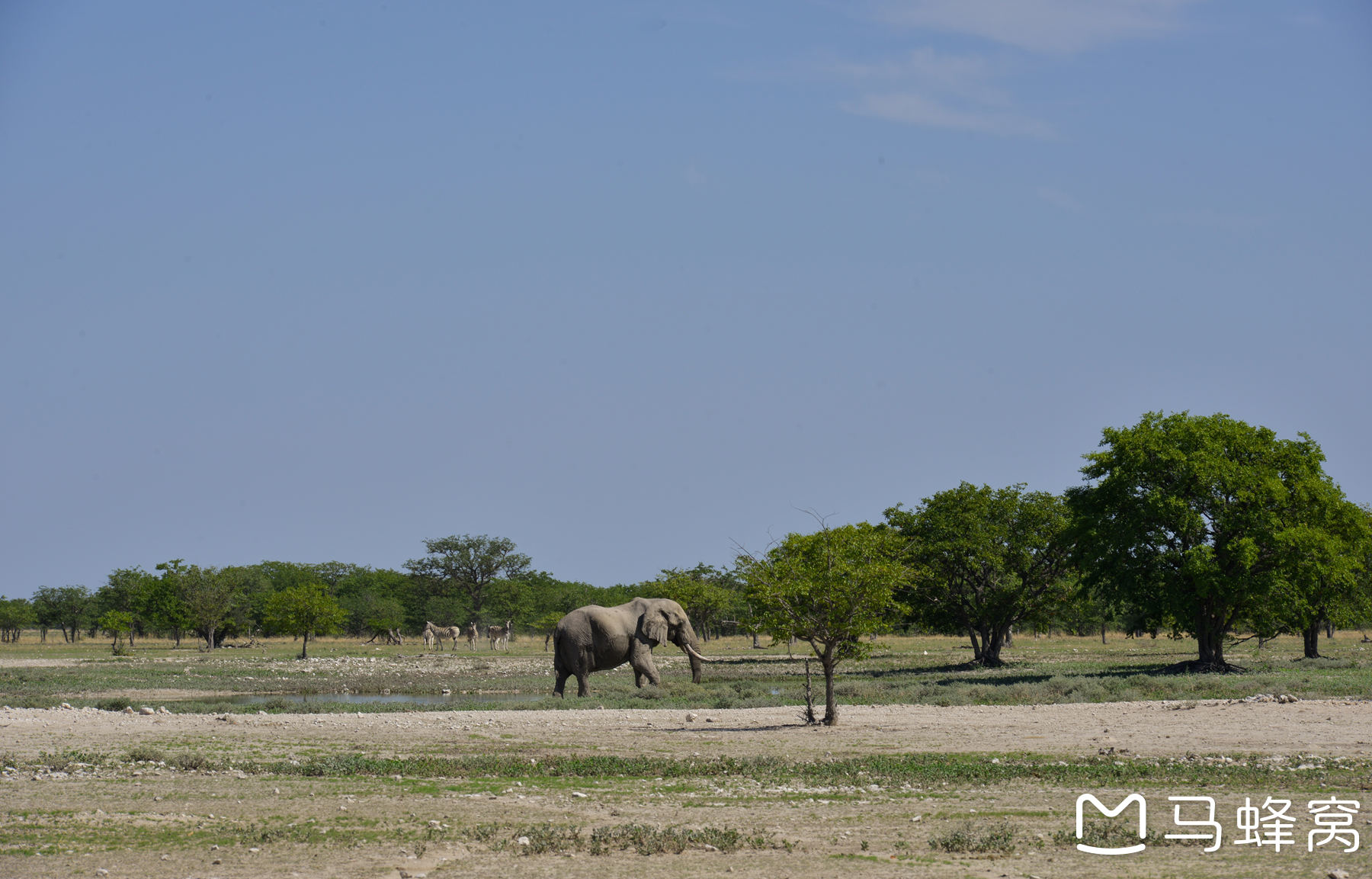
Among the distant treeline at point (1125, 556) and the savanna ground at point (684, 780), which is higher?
the distant treeline at point (1125, 556)

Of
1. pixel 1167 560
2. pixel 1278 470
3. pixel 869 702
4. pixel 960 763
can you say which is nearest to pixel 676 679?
A: pixel 869 702

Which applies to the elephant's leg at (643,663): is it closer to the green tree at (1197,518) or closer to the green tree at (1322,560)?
the green tree at (1197,518)

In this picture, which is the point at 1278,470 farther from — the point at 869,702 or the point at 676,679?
the point at 676,679

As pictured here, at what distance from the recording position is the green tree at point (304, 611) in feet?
234

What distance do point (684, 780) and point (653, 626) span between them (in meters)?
19.2

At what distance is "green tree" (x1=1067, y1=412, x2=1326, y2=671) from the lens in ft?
125

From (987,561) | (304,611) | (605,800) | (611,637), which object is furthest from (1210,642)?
(304,611)

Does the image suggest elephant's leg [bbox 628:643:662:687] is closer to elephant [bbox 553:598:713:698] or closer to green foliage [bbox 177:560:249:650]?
elephant [bbox 553:598:713:698]

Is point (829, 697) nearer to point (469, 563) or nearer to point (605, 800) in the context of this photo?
point (605, 800)

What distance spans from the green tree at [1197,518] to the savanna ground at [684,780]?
386 centimetres

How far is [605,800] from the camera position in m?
15.8

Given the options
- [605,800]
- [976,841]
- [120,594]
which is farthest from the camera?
[120,594]

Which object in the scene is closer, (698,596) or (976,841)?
(976,841)

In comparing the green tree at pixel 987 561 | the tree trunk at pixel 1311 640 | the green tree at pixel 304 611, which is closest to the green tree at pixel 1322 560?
the tree trunk at pixel 1311 640
